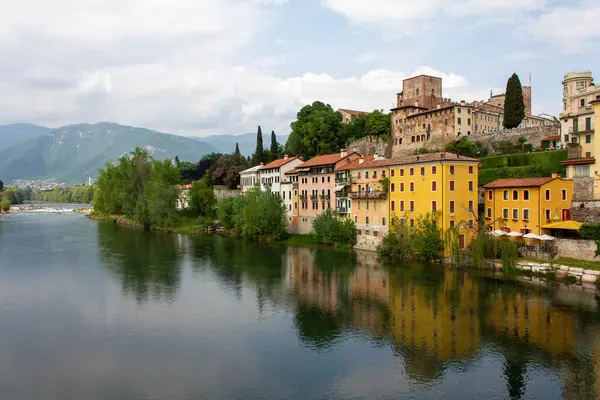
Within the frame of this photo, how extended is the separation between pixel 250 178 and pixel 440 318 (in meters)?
45.2

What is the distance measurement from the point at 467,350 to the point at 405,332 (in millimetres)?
2877

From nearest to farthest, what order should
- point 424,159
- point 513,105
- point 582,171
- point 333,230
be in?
point 582,171
point 424,159
point 333,230
point 513,105

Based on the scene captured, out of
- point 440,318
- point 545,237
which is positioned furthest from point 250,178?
point 440,318

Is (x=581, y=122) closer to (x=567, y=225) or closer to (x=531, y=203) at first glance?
(x=531, y=203)

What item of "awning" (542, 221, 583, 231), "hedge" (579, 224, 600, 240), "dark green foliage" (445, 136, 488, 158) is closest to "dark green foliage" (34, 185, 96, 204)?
"dark green foliage" (445, 136, 488, 158)

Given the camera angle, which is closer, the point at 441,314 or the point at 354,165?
the point at 441,314

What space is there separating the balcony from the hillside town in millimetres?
97

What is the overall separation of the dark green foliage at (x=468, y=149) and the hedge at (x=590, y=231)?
17731mm

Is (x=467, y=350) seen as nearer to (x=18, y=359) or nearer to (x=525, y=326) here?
(x=525, y=326)

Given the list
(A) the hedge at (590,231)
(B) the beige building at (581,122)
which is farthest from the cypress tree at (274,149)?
(A) the hedge at (590,231)

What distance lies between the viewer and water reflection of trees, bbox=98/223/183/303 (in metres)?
28.8

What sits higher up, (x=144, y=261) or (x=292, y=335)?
(x=144, y=261)

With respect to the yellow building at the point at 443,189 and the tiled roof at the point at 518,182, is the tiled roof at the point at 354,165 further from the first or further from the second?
the tiled roof at the point at 518,182

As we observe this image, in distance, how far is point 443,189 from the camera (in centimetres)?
3403
